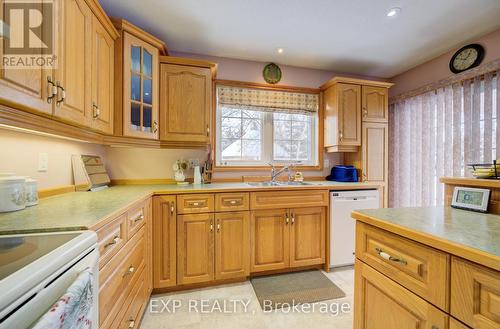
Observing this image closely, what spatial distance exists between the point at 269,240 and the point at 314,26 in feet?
7.03

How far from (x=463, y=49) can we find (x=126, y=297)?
379cm

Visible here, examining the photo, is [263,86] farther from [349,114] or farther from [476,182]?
[476,182]

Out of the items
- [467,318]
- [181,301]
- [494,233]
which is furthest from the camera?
[181,301]

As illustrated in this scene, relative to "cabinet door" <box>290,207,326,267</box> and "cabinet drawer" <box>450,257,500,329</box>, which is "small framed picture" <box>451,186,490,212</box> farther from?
"cabinet door" <box>290,207,326,267</box>

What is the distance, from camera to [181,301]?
5.65ft

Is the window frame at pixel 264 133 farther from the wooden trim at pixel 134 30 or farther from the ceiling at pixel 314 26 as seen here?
the wooden trim at pixel 134 30

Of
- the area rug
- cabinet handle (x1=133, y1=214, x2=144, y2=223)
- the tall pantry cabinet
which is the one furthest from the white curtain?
cabinet handle (x1=133, y1=214, x2=144, y2=223)

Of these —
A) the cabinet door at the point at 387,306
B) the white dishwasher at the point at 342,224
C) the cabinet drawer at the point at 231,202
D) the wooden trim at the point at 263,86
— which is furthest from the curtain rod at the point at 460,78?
the cabinet drawer at the point at 231,202

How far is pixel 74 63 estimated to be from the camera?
1.20 meters

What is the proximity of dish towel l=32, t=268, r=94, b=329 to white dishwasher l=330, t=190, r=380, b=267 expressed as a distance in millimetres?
2093

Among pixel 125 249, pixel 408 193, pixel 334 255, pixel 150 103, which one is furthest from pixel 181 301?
pixel 408 193

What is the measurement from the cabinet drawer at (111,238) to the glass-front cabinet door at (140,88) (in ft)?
3.10

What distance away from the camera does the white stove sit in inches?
16.2

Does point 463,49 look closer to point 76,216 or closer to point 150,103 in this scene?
point 150,103
